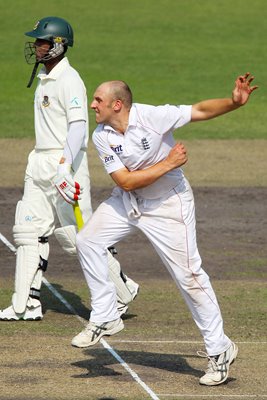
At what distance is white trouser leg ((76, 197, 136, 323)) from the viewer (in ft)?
32.6

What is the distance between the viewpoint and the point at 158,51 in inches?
1209

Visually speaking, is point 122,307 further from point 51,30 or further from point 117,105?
point 117,105

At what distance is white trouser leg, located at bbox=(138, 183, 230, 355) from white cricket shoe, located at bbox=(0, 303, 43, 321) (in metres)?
2.43

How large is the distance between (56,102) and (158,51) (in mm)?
19064

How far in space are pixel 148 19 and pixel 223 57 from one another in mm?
3853

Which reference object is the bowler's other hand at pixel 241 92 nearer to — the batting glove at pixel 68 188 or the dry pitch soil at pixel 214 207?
the batting glove at pixel 68 188

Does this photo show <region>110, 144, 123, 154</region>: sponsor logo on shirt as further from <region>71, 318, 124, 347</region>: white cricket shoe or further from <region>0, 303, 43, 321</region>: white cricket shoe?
<region>0, 303, 43, 321</region>: white cricket shoe

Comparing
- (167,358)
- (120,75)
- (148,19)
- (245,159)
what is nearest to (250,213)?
(245,159)

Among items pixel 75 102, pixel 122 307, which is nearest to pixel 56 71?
pixel 75 102

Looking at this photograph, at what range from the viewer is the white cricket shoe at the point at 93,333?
32.3 feet

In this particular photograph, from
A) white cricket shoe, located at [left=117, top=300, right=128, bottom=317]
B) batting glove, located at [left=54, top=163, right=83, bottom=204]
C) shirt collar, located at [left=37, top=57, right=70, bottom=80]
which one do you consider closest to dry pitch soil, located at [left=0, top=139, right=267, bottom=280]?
white cricket shoe, located at [left=117, top=300, right=128, bottom=317]

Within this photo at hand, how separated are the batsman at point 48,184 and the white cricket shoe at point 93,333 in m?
1.86

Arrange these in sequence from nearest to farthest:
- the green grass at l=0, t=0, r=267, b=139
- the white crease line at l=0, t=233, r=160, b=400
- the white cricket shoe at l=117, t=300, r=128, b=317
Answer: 1. the white crease line at l=0, t=233, r=160, b=400
2. the white cricket shoe at l=117, t=300, r=128, b=317
3. the green grass at l=0, t=0, r=267, b=139

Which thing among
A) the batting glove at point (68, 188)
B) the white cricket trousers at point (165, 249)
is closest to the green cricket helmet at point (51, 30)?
the batting glove at point (68, 188)
